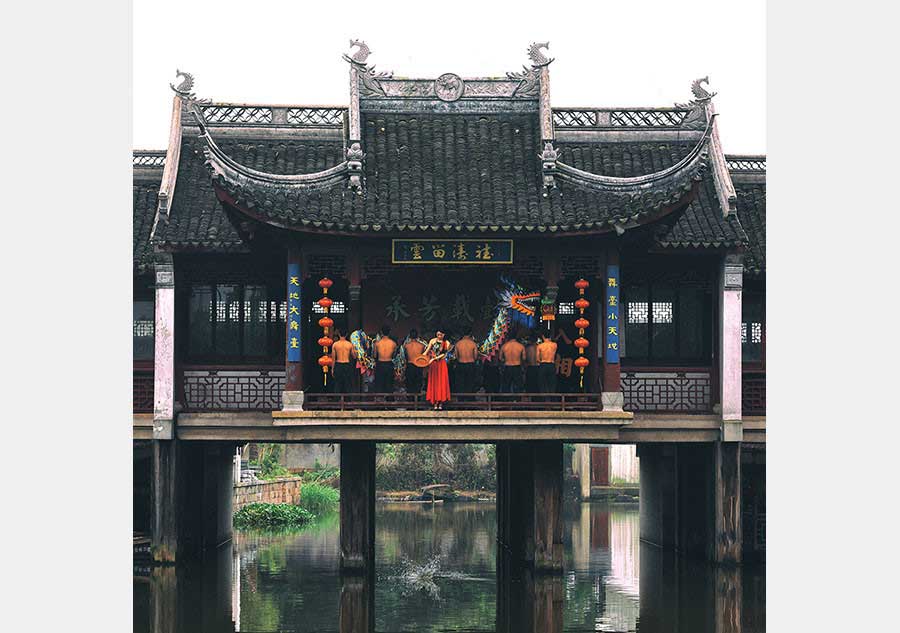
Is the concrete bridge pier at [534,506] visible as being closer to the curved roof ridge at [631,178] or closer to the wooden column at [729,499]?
the wooden column at [729,499]

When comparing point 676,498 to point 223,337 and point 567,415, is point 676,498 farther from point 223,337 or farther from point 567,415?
point 223,337

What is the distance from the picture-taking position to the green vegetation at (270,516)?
138ft

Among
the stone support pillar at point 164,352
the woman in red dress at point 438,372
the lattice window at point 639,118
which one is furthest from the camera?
the lattice window at point 639,118

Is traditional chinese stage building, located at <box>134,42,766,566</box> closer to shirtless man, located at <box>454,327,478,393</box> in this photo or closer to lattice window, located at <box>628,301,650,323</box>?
lattice window, located at <box>628,301,650,323</box>

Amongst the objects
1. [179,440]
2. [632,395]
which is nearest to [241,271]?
[179,440]

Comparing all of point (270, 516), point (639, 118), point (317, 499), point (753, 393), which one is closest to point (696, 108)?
point (639, 118)

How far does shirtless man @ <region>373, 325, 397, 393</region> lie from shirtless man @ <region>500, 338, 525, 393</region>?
1.83m

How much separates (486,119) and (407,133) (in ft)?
4.90

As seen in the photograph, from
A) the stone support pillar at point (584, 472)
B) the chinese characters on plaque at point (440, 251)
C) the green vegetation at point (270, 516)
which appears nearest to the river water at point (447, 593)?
the chinese characters on plaque at point (440, 251)

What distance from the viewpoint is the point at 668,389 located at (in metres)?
27.8

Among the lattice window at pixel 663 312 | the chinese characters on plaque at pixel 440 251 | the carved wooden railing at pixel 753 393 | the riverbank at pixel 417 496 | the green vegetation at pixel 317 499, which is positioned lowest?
the riverbank at pixel 417 496

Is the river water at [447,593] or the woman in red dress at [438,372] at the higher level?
the woman in red dress at [438,372]

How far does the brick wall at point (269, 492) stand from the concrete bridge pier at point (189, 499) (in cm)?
754

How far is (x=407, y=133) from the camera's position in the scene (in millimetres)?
28109
